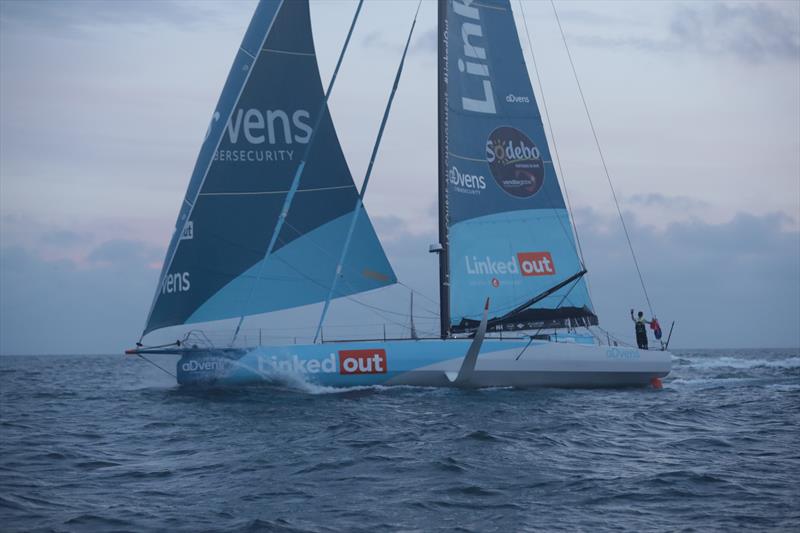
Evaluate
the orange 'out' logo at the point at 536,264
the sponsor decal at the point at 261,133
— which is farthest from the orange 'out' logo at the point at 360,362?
the sponsor decal at the point at 261,133

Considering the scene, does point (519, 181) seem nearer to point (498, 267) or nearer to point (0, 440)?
point (498, 267)

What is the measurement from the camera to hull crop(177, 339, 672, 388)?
19.5m

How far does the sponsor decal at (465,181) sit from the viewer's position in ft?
71.5

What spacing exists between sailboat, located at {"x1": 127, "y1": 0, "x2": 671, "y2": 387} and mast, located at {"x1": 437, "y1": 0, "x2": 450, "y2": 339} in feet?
0.12

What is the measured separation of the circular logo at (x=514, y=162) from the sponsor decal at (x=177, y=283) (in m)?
8.46

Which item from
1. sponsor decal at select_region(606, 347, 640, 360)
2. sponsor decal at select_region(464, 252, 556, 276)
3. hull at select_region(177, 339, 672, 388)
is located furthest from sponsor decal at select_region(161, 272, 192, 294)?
sponsor decal at select_region(606, 347, 640, 360)

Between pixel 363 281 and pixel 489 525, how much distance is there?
13.4 m

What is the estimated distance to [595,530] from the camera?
7.86 metres

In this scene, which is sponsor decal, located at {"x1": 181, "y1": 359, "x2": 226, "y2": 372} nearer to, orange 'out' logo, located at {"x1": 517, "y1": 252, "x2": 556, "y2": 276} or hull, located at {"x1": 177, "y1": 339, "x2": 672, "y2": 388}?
hull, located at {"x1": 177, "y1": 339, "x2": 672, "y2": 388}

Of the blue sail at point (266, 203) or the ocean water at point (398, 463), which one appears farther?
the blue sail at point (266, 203)

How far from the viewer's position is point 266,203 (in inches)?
818

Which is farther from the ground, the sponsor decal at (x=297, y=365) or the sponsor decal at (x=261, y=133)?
the sponsor decal at (x=261, y=133)

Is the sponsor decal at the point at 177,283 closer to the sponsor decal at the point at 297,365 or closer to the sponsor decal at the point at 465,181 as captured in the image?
the sponsor decal at the point at 297,365

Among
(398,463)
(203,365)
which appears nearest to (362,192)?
(203,365)
